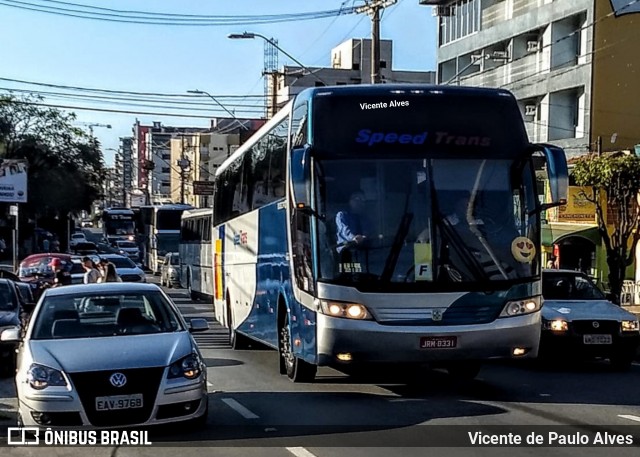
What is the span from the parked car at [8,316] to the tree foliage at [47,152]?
53981 mm

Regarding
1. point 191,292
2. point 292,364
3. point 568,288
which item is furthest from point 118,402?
point 191,292

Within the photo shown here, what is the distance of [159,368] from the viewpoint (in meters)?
9.18

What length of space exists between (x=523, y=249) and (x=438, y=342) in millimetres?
1490

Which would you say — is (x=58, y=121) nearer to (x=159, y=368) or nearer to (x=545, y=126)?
(x=545, y=126)

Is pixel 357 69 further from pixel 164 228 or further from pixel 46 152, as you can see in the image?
pixel 164 228

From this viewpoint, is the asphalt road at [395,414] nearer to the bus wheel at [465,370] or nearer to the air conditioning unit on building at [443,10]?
the bus wheel at [465,370]

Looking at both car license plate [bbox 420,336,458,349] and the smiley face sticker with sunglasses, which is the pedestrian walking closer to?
car license plate [bbox 420,336,458,349]

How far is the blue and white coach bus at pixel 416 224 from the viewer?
11.2 meters

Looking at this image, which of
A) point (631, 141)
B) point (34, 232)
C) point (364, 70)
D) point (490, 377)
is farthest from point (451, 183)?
point (364, 70)

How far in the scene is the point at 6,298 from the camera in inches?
630

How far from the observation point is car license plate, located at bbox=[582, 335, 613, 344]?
597 inches

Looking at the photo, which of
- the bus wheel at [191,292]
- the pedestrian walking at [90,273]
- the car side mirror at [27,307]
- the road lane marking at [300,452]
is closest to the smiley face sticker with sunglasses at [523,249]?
the road lane marking at [300,452]

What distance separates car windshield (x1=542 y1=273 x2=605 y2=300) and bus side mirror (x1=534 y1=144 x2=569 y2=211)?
5.89 m

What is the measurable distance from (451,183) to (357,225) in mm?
1219
